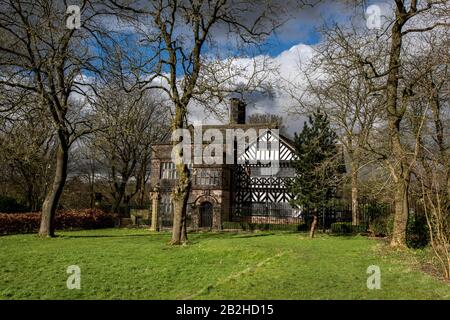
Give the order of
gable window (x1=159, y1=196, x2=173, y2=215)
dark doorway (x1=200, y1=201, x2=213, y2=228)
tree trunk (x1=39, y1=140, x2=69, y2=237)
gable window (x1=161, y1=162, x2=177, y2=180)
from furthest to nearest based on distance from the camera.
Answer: gable window (x1=161, y1=162, x2=177, y2=180), gable window (x1=159, y1=196, x2=173, y2=215), dark doorway (x1=200, y1=201, x2=213, y2=228), tree trunk (x1=39, y1=140, x2=69, y2=237)

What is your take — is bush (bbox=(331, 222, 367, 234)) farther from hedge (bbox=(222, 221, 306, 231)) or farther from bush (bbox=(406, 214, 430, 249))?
bush (bbox=(406, 214, 430, 249))

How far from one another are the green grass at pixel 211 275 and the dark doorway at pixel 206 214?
1748 centimetres

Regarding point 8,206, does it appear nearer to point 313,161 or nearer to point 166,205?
point 166,205

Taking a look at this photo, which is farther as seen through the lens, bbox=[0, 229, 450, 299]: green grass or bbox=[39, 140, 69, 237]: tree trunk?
bbox=[39, 140, 69, 237]: tree trunk

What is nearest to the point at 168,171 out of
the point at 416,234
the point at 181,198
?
→ the point at 181,198

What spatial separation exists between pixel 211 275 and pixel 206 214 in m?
22.2

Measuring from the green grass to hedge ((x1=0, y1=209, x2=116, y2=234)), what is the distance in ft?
27.2

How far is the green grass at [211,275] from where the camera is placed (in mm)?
7469

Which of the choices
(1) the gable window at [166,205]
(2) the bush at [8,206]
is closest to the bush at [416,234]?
(2) the bush at [8,206]

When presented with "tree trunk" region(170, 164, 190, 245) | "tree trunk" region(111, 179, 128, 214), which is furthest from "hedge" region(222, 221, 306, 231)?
"tree trunk" region(111, 179, 128, 214)

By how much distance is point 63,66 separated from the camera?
18516 millimetres

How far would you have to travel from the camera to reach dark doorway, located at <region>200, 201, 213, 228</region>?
3131 centimetres
